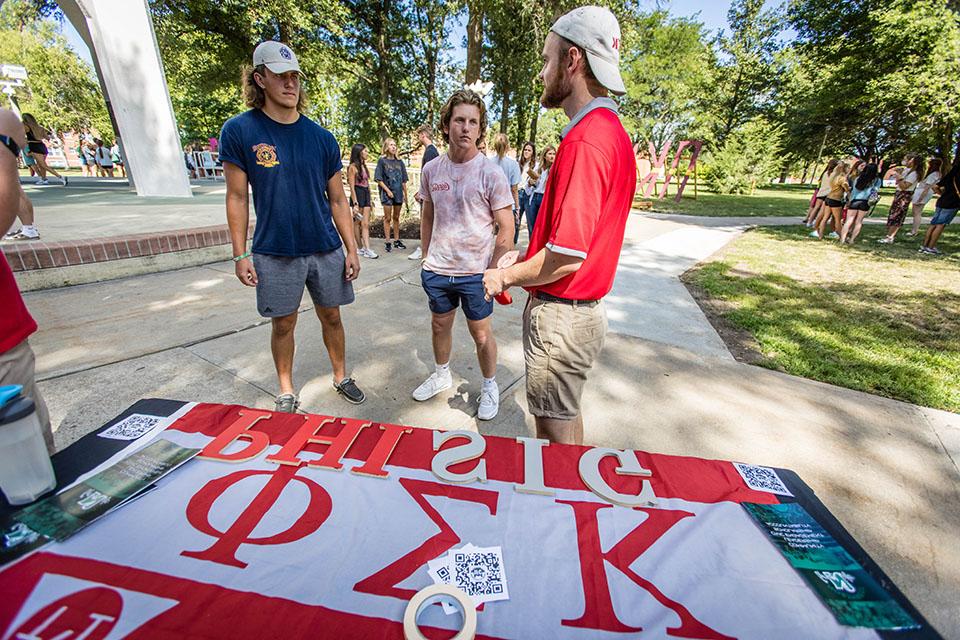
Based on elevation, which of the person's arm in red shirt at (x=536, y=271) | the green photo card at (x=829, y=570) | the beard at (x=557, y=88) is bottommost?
the green photo card at (x=829, y=570)

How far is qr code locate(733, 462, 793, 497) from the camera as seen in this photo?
1230 millimetres

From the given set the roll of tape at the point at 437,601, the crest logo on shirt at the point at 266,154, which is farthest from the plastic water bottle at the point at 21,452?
the crest logo on shirt at the point at 266,154

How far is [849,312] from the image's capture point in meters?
4.32

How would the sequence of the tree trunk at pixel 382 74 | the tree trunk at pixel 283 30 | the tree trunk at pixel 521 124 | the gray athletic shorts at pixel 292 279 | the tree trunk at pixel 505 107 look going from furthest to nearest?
the tree trunk at pixel 521 124, the tree trunk at pixel 505 107, the tree trunk at pixel 382 74, the tree trunk at pixel 283 30, the gray athletic shorts at pixel 292 279

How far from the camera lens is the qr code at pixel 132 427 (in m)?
1.33

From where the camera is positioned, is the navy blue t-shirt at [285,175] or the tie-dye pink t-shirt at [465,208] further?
A: the tie-dye pink t-shirt at [465,208]

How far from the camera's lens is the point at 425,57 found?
40.3ft

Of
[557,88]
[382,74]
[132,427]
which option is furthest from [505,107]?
[132,427]

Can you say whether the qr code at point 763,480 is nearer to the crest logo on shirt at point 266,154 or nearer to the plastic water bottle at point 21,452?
the plastic water bottle at point 21,452

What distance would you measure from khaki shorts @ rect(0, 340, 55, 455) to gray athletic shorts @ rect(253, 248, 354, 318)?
0.88 m

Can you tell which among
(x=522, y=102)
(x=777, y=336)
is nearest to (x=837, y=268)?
(x=777, y=336)

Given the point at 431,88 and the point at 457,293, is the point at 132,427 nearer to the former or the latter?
the point at 457,293

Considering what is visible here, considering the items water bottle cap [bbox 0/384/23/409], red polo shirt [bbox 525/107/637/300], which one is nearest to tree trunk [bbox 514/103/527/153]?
red polo shirt [bbox 525/107/637/300]

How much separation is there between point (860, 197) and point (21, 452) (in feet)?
36.7
